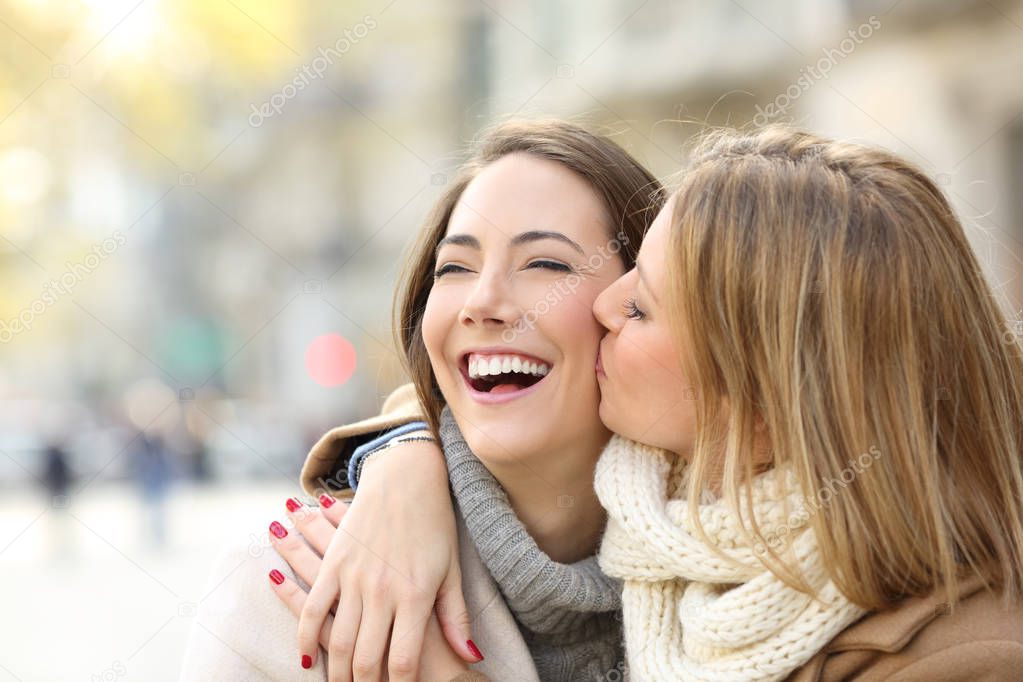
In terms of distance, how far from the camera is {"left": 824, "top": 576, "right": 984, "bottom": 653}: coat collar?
7.60ft

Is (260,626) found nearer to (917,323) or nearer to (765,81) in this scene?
(917,323)

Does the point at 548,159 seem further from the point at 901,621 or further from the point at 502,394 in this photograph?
the point at 901,621

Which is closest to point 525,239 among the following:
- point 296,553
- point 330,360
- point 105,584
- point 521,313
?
point 521,313

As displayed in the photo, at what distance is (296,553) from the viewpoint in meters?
Result: 2.77

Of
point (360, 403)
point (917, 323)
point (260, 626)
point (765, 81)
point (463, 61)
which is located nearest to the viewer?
point (917, 323)

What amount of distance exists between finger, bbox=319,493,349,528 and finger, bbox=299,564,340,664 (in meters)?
0.33

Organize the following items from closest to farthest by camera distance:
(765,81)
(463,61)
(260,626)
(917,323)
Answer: (917,323) → (260,626) → (765,81) → (463,61)

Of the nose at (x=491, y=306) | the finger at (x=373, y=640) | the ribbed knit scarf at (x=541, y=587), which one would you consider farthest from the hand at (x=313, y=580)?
the nose at (x=491, y=306)

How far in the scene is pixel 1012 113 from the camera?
11969 millimetres

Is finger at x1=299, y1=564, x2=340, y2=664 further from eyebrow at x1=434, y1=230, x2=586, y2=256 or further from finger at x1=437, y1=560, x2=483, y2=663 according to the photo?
eyebrow at x1=434, y1=230, x2=586, y2=256

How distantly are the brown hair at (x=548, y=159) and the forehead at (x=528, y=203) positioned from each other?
0.04 metres

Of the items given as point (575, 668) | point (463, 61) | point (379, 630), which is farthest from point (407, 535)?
point (463, 61)

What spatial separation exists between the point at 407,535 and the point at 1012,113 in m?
11.2

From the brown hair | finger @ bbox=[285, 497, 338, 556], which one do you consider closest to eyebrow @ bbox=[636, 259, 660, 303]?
the brown hair
